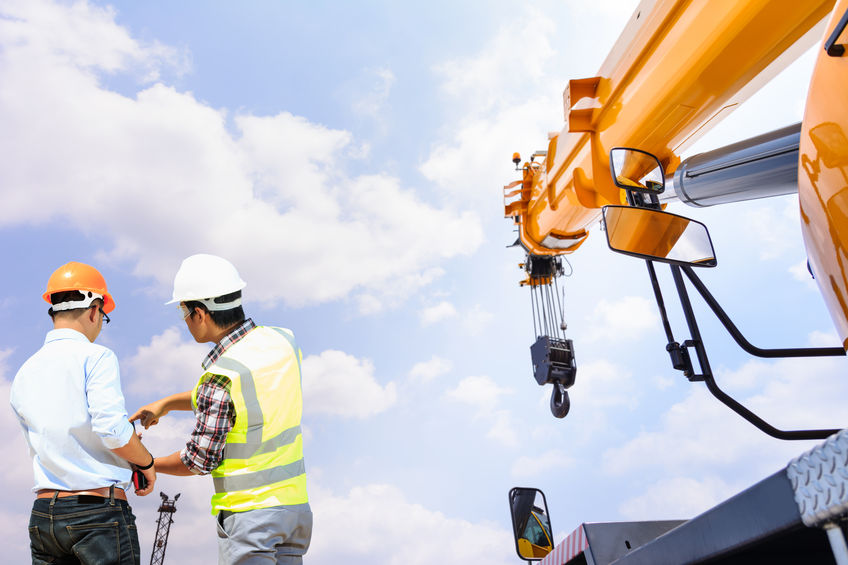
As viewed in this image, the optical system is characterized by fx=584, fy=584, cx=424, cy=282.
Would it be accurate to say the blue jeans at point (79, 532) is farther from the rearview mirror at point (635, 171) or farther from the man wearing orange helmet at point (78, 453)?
the rearview mirror at point (635, 171)

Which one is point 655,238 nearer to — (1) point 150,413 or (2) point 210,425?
(2) point 210,425

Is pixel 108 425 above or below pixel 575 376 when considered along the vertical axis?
below

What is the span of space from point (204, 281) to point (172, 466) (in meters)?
0.96

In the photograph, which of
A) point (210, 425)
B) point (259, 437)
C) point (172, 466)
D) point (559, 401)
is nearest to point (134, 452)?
point (172, 466)

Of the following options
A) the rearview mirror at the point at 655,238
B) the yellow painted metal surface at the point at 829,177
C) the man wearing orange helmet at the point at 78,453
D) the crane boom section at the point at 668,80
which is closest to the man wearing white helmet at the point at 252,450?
the man wearing orange helmet at the point at 78,453

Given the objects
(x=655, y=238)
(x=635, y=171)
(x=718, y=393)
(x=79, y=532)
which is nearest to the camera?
(x=718, y=393)

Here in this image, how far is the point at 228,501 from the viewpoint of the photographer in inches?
105

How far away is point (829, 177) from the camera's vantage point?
169 centimetres

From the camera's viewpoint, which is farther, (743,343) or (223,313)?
(223,313)

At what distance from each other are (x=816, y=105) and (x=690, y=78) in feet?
5.43

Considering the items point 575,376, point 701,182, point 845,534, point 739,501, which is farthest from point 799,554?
point 575,376

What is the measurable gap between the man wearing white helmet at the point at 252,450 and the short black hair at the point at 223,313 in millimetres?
104

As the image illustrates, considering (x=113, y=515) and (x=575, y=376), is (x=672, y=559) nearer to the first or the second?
(x=113, y=515)

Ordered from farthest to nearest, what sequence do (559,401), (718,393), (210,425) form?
1. (559,401)
2. (210,425)
3. (718,393)
